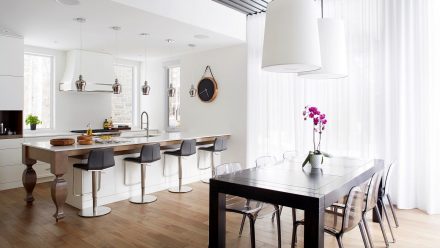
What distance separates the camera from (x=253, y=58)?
235 inches

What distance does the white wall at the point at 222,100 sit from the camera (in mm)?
6227

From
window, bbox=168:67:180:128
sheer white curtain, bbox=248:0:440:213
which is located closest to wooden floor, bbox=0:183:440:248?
sheer white curtain, bbox=248:0:440:213

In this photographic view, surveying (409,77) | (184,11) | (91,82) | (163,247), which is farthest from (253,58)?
(163,247)

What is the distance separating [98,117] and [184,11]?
3.91 m

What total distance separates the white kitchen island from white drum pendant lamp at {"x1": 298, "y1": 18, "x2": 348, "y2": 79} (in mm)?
2699

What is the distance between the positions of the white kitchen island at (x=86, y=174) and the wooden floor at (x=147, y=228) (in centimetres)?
20

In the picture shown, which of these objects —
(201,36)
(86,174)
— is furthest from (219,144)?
(86,174)

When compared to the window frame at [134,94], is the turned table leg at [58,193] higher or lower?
lower

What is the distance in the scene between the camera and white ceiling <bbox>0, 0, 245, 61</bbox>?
4125 mm

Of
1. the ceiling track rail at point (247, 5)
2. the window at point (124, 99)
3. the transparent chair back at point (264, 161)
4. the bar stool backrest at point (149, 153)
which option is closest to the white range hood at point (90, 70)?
the window at point (124, 99)

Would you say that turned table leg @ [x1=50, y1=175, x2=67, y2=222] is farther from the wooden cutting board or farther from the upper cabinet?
the upper cabinet

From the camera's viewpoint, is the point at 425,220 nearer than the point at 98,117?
Yes

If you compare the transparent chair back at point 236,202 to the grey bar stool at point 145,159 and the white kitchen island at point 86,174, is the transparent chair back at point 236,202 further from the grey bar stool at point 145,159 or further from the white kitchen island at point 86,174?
the white kitchen island at point 86,174

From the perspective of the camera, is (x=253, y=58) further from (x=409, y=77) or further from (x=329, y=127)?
(x=409, y=77)
